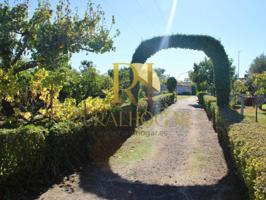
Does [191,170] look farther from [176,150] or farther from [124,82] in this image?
[124,82]

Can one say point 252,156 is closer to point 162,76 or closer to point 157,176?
point 157,176

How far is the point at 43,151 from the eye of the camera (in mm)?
6473

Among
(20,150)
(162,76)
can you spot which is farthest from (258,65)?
(20,150)

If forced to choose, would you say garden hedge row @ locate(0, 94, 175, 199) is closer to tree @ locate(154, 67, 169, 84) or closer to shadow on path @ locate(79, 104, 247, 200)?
shadow on path @ locate(79, 104, 247, 200)

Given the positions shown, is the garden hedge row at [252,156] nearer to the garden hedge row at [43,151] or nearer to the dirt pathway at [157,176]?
the dirt pathway at [157,176]

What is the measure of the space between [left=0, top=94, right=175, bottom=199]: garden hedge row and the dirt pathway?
439 mm

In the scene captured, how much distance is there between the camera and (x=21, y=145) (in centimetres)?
589

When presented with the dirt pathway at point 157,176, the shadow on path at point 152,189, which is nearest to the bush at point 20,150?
the dirt pathway at point 157,176

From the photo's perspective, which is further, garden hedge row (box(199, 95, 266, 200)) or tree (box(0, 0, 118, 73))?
tree (box(0, 0, 118, 73))

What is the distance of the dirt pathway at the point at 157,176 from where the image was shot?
623 cm

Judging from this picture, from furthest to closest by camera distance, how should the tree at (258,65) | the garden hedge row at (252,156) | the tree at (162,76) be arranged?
the tree at (162,76), the tree at (258,65), the garden hedge row at (252,156)

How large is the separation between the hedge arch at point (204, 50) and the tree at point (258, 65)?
48109 millimetres

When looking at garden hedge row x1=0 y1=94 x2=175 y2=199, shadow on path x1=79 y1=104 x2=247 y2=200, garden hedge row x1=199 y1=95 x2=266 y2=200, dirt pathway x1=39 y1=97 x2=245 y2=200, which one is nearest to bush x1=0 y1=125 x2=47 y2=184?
garden hedge row x1=0 y1=94 x2=175 y2=199

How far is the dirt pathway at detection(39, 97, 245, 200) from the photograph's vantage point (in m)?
6.23
